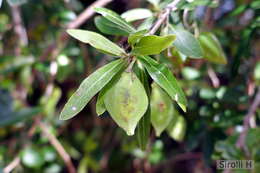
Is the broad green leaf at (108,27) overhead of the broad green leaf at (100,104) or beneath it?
overhead

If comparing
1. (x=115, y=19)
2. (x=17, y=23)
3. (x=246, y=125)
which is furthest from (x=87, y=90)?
(x=17, y=23)

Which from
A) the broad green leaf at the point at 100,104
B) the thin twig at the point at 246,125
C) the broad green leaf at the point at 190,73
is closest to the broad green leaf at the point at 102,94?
the broad green leaf at the point at 100,104

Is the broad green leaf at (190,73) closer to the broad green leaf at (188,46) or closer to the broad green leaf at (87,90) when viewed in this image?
the broad green leaf at (188,46)

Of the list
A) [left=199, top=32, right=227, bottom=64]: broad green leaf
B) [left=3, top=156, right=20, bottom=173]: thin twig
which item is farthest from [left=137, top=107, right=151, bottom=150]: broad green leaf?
[left=3, top=156, right=20, bottom=173]: thin twig

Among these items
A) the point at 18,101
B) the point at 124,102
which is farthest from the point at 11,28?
the point at 124,102

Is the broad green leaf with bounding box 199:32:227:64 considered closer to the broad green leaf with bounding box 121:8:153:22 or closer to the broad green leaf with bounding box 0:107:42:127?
the broad green leaf with bounding box 121:8:153:22

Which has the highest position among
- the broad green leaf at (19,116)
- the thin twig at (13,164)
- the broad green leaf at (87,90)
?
the broad green leaf at (87,90)

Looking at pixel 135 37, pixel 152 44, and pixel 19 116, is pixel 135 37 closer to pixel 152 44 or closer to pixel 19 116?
pixel 152 44
